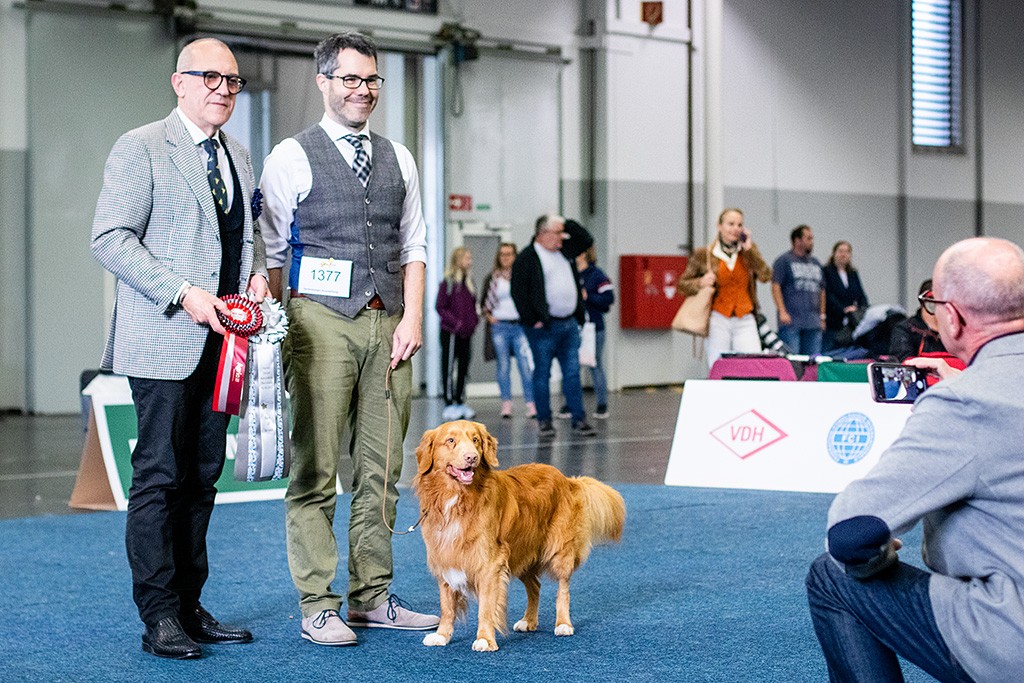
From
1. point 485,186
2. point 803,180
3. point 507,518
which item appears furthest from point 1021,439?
point 803,180

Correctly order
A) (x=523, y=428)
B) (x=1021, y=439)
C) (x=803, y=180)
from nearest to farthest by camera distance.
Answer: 1. (x=1021, y=439)
2. (x=523, y=428)
3. (x=803, y=180)

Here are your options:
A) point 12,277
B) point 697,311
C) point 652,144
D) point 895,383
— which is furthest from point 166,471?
point 652,144

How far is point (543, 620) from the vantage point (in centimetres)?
420

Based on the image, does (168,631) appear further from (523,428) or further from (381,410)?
(523,428)

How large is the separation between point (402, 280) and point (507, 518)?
836 millimetres

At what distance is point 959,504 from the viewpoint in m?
2.14

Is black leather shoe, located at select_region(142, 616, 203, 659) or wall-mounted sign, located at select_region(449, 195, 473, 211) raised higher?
wall-mounted sign, located at select_region(449, 195, 473, 211)

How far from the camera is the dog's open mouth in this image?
143 inches

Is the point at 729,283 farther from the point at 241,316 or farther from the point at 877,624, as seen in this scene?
the point at 877,624

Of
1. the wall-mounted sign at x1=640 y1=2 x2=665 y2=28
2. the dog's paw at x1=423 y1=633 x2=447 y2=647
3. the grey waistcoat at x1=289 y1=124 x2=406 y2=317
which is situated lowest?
the dog's paw at x1=423 y1=633 x2=447 y2=647

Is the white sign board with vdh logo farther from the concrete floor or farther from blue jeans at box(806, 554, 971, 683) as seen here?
blue jeans at box(806, 554, 971, 683)

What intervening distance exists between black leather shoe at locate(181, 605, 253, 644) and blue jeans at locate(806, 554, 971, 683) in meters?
2.03

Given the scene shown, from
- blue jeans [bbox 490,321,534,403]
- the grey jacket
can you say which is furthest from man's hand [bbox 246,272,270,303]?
blue jeans [bbox 490,321,534,403]

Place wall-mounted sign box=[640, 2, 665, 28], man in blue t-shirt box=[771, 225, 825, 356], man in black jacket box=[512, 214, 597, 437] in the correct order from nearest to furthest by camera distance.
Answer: man in black jacket box=[512, 214, 597, 437] < man in blue t-shirt box=[771, 225, 825, 356] < wall-mounted sign box=[640, 2, 665, 28]
